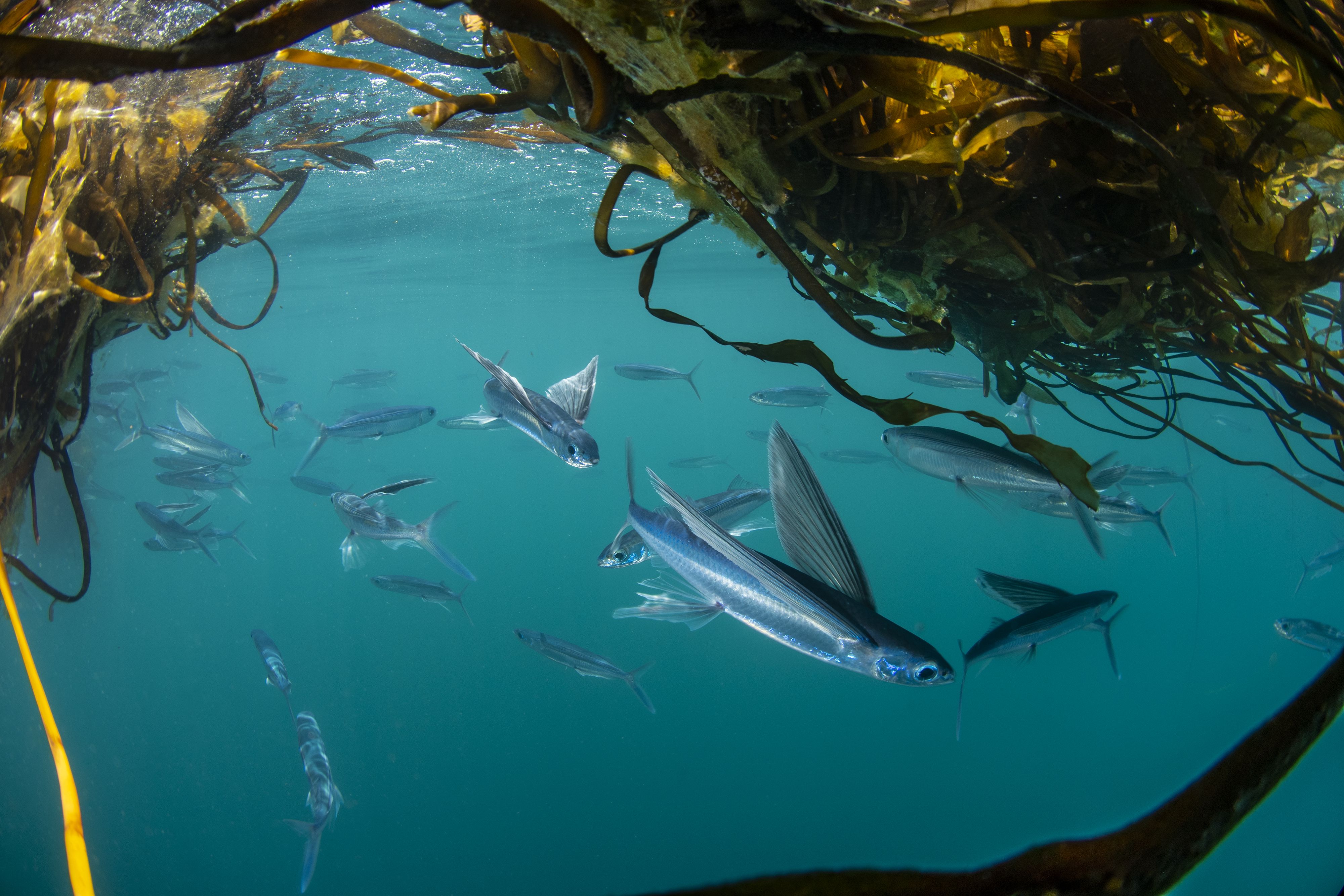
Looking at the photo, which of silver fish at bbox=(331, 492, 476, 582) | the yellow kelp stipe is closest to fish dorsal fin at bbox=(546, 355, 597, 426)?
the yellow kelp stipe

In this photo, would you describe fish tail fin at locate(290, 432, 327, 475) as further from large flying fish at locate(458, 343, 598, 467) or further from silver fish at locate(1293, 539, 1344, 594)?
silver fish at locate(1293, 539, 1344, 594)

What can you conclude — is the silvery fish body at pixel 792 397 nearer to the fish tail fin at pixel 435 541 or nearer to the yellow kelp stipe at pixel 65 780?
the fish tail fin at pixel 435 541

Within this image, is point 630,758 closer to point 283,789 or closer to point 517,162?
point 283,789

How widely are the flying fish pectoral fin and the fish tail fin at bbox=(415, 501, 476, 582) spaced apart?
310 cm

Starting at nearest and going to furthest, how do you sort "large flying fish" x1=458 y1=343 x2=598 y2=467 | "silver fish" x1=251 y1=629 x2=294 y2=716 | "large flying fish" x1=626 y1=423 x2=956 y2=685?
"large flying fish" x1=626 y1=423 x2=956 y2=685 < "large flying fish" x1=458 y1=343 x2=598 y2=467 < "silver fish" x1=251 y1=629 x2=294 y2=716

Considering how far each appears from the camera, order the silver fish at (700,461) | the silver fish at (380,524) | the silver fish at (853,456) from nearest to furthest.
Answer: the silver fish at (380,524) < the silver fish at (700,461) < the silver fish at (853,456)

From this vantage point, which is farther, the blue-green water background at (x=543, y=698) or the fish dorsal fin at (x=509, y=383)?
the blue-green water background at (x=543, y=698)

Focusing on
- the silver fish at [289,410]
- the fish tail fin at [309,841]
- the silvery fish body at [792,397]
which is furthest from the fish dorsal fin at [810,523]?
the silver fish at [289,410]

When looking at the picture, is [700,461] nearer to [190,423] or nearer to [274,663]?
[274,663]

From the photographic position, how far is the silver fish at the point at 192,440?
335 inches

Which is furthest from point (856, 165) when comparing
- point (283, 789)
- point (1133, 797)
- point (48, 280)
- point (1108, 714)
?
point (1108, 714)

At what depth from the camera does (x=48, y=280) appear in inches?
88.6

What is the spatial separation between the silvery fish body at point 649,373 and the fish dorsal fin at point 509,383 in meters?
6.31

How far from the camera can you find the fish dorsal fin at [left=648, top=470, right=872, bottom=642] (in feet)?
3.87
